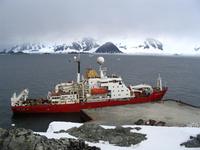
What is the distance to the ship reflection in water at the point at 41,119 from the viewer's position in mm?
52438

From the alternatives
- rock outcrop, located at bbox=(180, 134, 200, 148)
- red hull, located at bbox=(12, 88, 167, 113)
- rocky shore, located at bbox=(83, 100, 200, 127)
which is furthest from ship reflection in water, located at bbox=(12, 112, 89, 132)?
rock outcrop, located at bbox=(180, 134, 200, 148)

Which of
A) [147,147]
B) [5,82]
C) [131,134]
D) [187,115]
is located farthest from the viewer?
[5,82]

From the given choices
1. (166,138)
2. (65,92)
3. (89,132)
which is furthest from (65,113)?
(166,138)

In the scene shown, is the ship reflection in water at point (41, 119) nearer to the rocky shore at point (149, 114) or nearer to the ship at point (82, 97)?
the ship at point (82, 97)

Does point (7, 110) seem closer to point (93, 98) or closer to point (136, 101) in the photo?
point (93, 98)

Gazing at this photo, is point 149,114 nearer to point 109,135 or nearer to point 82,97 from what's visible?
point 82,97

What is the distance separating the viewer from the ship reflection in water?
52.4 m

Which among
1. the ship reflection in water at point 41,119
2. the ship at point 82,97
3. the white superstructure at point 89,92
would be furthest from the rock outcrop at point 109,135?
the white superstructure at point 89,92

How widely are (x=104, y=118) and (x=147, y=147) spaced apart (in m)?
20.7

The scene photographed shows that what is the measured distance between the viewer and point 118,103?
5909cm

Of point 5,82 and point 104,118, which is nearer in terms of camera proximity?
point 104,118

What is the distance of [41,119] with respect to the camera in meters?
55.2

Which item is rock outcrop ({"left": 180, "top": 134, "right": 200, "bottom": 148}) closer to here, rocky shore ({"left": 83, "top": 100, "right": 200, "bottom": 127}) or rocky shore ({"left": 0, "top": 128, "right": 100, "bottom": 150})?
rocky shore ({"left": 0, "top": 128, "right": 100, "bottom": 150})

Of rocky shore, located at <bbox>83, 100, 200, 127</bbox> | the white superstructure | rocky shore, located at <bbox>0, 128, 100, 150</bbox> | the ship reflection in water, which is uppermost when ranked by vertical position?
the white superstructure
